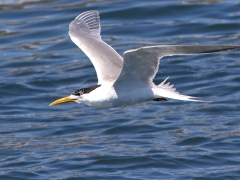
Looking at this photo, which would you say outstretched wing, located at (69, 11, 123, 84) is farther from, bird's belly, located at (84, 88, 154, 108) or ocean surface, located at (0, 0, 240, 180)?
ocean surface, located at (0, 0, 240, 180)

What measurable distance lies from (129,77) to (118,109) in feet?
12.7

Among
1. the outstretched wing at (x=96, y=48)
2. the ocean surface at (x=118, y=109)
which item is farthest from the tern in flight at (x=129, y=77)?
the ocean surface at (x=118, y=109)

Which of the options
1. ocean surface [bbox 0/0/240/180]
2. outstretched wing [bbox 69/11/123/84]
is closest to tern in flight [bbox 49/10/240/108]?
outstretched wing [bbox 69/11/123/84]

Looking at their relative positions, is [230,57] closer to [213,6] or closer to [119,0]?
[213,6]

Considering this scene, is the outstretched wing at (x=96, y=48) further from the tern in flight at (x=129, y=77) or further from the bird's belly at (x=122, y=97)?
the bird's belly at (x=122, y=97)

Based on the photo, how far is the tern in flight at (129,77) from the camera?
756 centimetres

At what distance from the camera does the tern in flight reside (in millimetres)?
7559

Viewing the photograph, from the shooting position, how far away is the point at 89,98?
28.2ft

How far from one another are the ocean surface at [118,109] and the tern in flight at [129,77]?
3.99ft

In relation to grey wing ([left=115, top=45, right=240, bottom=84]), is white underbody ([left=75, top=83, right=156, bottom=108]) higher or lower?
lower

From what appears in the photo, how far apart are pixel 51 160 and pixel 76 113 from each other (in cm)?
230

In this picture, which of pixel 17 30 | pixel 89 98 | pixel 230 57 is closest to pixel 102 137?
pixel 89 98

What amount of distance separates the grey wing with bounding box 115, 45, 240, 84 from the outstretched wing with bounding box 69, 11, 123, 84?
582 millimetres

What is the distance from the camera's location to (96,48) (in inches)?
383
